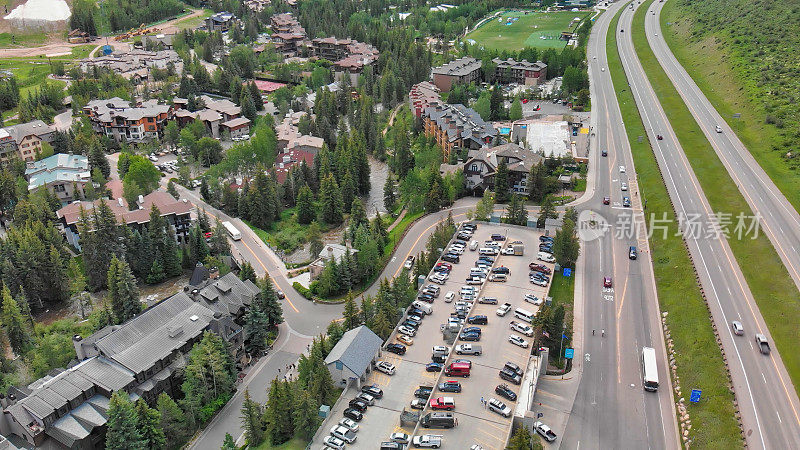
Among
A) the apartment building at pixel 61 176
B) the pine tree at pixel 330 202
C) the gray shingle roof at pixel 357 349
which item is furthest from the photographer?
the apartment building at pixel 61 176

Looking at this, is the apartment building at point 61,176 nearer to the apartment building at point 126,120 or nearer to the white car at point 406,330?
the apartment building at point 126,120

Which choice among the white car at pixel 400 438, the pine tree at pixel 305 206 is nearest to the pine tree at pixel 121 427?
the white car at pixel 400 438

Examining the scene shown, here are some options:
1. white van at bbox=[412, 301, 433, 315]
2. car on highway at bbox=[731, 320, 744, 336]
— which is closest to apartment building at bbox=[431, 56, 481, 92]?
white van at bbox=[412, 301, 433, 315]

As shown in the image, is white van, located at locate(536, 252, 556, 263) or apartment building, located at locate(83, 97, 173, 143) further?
apartment building, located at locate(83, 97, 173, 143)

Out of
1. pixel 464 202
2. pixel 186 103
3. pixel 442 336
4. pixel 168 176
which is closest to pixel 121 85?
pixel 186 103

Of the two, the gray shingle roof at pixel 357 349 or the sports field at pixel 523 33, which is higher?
the sports field at pixel 523 33

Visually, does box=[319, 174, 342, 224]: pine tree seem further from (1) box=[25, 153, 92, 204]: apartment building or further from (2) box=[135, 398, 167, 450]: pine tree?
(2) box=[135, 398, 167, 450]: pine tree
